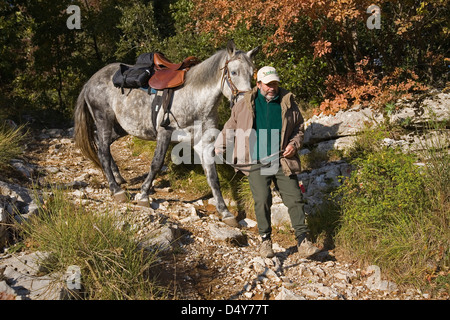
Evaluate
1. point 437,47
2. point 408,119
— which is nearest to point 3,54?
point 408,119

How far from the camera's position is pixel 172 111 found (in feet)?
18.9

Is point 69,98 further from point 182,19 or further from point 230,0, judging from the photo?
point 230,0

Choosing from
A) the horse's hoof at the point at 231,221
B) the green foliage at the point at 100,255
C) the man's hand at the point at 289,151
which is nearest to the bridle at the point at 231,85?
the man's hand at the point at 289,151

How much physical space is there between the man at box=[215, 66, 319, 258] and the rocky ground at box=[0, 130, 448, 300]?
318 mm

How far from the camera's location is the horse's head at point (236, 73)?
5.00m

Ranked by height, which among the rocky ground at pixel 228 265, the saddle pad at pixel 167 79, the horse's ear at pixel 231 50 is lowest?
the rocky ground at pixel 228 265

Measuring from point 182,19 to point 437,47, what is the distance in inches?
252

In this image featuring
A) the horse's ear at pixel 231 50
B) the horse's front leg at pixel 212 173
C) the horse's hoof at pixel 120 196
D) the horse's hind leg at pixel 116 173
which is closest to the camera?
the horse's ear at pixel 231 50

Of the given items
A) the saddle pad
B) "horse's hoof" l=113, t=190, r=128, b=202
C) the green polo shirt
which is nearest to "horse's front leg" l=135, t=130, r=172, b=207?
"horse's hoof" l=113, t=190, r=128, b=202

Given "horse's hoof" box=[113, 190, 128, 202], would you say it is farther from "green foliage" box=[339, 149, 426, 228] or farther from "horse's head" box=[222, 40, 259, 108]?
"green foliage" box=[339, 149, 426, 228]

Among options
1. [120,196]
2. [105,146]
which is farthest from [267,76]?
[105,146]

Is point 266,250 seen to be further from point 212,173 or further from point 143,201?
point 143,201

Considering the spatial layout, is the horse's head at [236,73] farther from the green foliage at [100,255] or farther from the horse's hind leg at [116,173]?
the horse's hind leg at [116,173]

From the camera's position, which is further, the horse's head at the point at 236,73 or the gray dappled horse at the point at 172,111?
the gray dappled horse at the point at 172,111
